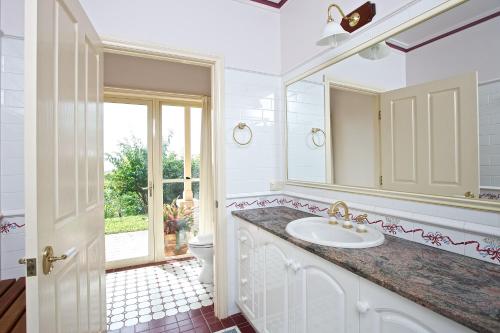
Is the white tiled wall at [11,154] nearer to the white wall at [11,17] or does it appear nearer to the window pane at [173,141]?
the white wall at [11,17]

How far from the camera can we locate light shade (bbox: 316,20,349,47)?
140 cm

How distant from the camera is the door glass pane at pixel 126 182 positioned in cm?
305

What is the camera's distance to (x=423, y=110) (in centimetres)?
117

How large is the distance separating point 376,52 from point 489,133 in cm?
72

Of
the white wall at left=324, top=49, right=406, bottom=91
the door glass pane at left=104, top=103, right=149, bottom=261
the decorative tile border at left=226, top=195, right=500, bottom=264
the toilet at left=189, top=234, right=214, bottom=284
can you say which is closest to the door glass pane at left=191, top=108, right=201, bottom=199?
the door glass pane at left=104, top=103, right=149, bottom=261

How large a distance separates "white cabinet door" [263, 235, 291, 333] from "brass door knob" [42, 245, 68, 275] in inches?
40.4

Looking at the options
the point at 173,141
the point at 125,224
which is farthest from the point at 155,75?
the point at 125,224

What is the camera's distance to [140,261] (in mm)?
3127

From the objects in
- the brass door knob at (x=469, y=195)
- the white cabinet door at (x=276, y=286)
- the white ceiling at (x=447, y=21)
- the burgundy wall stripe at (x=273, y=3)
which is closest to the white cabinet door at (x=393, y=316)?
the white cabinet door at (x=276, y=286)

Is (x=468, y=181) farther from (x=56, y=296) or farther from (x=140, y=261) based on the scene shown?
(x=140, y=261)

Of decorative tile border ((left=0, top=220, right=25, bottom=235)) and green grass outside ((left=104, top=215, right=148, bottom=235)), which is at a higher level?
decorative tile border ((left=0, top=220, right=25, bottom=235))

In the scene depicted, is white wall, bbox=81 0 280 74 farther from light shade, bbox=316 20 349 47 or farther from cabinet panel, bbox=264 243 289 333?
cabinet panel, bbox=264 243 289 333

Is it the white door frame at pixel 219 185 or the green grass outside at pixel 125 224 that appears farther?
the green grass outside at pixel 125 224

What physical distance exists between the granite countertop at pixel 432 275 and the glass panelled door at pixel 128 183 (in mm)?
2482
